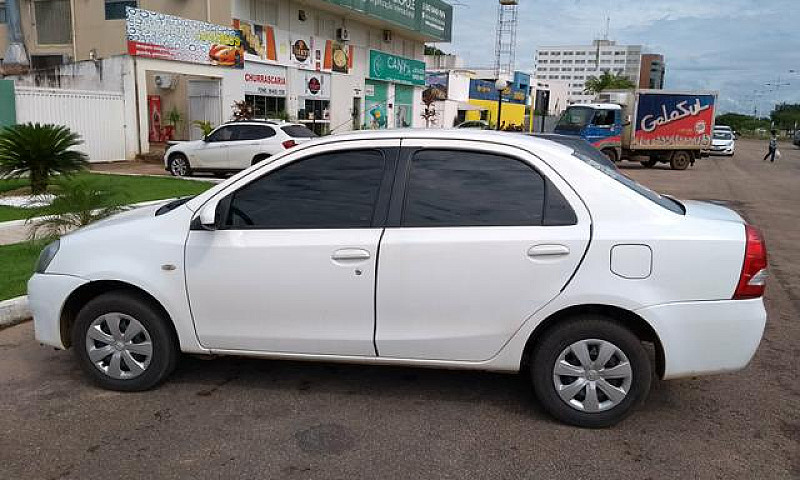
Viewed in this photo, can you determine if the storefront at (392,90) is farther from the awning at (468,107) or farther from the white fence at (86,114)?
the white fence at (86,114)

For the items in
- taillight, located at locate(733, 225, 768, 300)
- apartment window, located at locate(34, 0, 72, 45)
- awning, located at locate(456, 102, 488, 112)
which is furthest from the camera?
awning, located at locate(456, 102, 488, 112)

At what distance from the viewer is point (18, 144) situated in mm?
10891

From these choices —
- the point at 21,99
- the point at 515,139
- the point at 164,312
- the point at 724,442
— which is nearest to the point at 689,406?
the point at 724,442

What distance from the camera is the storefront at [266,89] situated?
26125 mm

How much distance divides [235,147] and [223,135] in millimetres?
575

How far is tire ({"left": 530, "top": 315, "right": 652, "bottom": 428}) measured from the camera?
145 inches

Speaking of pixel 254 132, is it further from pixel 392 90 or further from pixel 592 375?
pixel 392 90

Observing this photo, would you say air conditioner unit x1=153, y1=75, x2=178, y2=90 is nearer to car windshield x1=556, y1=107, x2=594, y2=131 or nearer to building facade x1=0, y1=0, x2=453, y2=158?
building facade x1=0, y1=0, x2=453, y2=158

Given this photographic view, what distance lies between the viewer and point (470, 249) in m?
3.70

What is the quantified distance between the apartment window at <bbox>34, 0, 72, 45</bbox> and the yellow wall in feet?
114

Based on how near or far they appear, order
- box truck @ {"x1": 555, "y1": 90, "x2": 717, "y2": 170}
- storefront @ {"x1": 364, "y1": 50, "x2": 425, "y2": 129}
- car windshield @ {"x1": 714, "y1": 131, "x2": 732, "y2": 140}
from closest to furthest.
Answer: box truck @ {"x1": 555, "y1": 90, "x2": 717, "y2": 170}
storefront @ {"x1": 364, "y1": 50, "x2": 425, "y2": 129}
car windshield @ {"x1": 714, "y1": 131, "x2": 732, "y2": 140}

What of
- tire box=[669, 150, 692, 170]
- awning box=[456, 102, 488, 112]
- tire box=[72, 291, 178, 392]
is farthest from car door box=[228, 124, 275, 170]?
awning box=[456, 102, 488, 112]

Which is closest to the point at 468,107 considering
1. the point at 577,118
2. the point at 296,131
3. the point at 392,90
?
the point at 392,90

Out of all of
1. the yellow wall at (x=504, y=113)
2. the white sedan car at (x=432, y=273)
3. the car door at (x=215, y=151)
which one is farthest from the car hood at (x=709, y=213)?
the yellow wall at (x=504, y=113)
